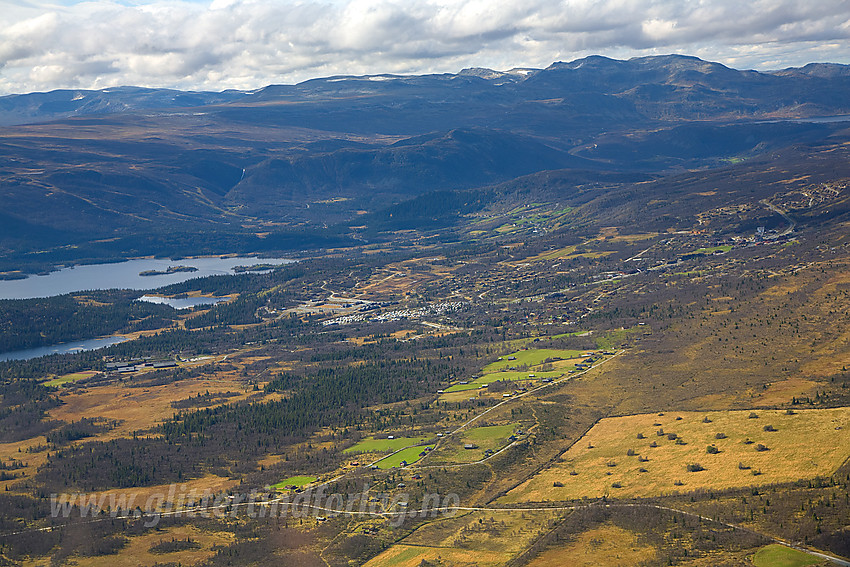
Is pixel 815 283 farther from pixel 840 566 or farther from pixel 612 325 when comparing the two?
pixel 840 566

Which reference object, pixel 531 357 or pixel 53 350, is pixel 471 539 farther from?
pixel 53 350

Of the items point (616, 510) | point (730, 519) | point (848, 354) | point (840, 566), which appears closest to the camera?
point (840, 566)

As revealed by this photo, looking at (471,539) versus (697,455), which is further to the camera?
(697,455)

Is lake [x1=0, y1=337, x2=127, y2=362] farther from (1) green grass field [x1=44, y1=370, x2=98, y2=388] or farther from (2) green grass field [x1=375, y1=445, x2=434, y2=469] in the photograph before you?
(2) green grass field [x1=375, y1=445, x2=434, y2=469]

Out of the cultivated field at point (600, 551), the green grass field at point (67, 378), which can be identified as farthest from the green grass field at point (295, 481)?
the green grass field at point (67, 378)

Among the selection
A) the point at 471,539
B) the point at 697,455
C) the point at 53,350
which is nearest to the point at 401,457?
the point at 471,539

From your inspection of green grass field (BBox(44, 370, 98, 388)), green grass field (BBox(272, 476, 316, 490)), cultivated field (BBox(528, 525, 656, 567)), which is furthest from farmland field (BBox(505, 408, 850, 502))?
green grass field (BBox(44, 370, 98, 388))

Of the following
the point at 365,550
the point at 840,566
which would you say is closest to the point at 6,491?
the point at 365,550
